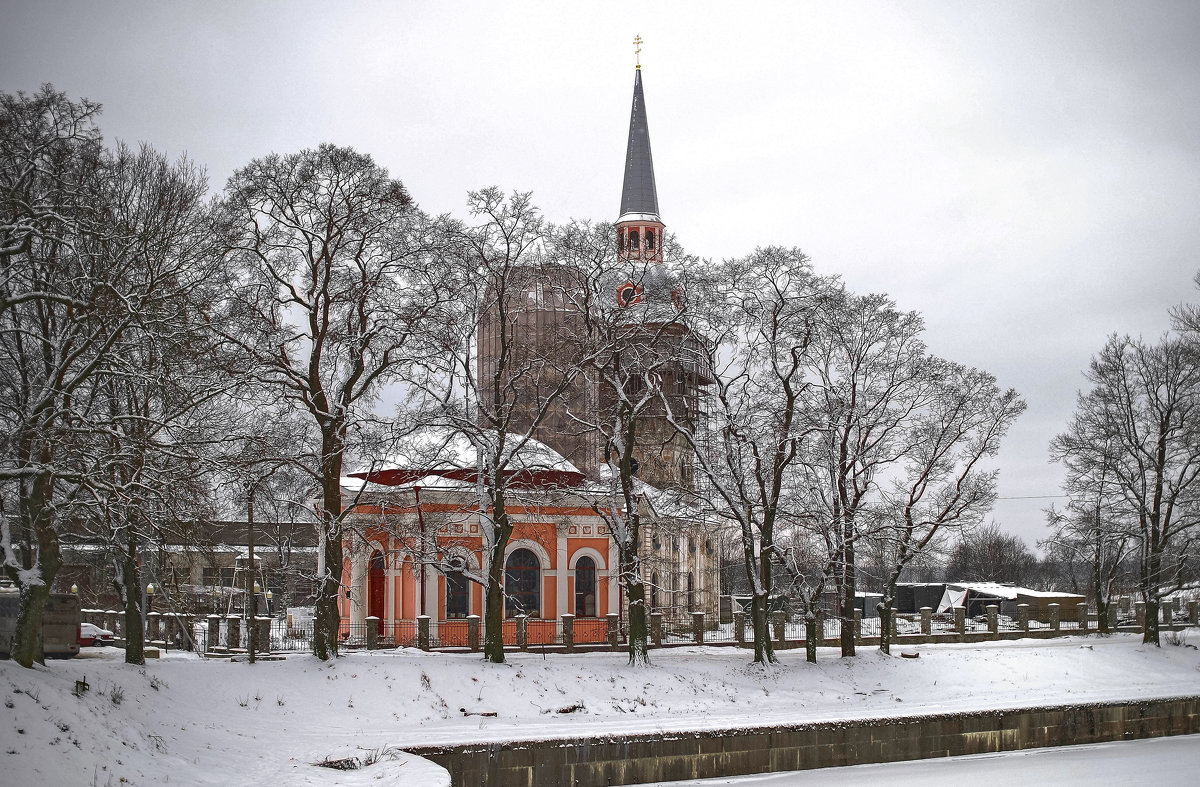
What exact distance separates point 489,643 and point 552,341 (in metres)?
9.32

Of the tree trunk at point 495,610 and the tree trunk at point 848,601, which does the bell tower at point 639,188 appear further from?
the tree trunk at point 495,610

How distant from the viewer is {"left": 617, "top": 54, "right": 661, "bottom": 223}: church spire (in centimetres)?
6638

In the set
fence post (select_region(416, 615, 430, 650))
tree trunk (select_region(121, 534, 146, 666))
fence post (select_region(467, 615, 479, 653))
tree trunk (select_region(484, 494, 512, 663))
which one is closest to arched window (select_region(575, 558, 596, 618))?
fence post (select_region(467, 615, 479, 653))

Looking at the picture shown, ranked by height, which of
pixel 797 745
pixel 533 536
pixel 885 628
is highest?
pixel 533 536

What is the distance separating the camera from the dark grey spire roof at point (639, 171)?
218 feet

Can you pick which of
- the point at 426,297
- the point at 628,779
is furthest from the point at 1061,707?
the point at 426,297

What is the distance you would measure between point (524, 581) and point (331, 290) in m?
13.8

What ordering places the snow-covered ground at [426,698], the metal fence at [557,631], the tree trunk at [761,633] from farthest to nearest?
1. the metal fence at [557,631]
2. the tree trunk at [761,633]
3. the snow-covered ground at [426,698]

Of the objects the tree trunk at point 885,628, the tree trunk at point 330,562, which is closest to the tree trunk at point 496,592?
the tree trunk at point 330,562

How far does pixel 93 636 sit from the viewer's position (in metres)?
33.1

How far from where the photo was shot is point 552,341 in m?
32.1

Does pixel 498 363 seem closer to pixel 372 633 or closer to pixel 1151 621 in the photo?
pixel 372 633

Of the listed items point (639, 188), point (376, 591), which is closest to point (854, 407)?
point (376, 591)

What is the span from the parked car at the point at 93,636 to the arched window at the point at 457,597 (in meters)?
10.7
